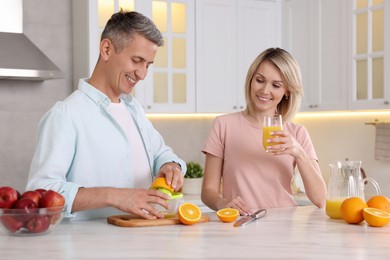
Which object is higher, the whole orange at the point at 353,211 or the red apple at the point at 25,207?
the red apple at the point at 25,207

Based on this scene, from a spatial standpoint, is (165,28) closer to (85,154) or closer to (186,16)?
(186,16)

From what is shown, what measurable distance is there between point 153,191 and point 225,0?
10.2ft

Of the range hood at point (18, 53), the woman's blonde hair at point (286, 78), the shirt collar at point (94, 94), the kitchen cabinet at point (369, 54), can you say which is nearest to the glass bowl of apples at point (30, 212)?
the shirt collar at point (94, 94)

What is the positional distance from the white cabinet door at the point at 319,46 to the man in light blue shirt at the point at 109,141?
2438 mm

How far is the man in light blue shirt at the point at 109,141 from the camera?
213 cm

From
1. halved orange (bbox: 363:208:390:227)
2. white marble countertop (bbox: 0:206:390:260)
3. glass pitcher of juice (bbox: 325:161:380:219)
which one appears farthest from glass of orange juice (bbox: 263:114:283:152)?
halved orange (bbox: 363:208:390:227)

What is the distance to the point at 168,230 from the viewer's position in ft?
6.82

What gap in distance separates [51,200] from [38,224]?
0.08m

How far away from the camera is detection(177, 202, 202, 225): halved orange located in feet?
7.12

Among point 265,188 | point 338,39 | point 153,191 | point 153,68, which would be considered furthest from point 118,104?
point 338,39

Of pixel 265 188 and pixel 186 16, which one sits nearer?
pixel 265 188

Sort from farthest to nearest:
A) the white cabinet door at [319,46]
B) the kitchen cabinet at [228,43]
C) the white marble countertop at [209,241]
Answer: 1. the kitchen cabinet at [228,43]
2. the white cabinet door at [319,46]
3. the white marble countertop at [209,241]

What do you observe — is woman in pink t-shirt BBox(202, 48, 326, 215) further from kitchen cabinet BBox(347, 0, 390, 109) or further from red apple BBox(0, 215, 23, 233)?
kitchen cabinet BBox(347, 0, 390, 109)

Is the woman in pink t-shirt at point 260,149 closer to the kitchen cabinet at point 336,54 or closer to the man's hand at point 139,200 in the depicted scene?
the man's hand at point 139,200
